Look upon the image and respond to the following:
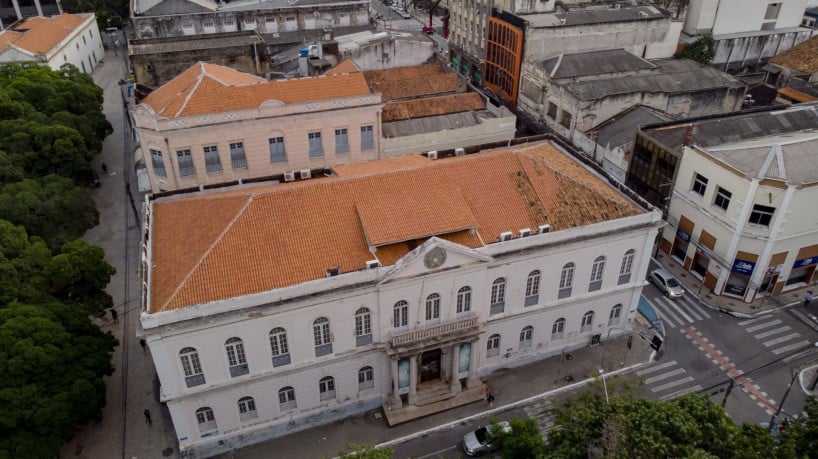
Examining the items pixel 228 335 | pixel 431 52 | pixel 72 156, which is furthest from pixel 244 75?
pixel 228 335

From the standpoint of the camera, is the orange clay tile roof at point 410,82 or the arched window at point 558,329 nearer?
the arched window at point 558,329

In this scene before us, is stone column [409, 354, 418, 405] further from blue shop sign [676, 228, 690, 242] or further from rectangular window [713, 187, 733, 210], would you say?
rectangular window [713, 187, 733, 210]

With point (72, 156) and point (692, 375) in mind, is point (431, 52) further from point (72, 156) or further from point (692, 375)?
point (692, 375)

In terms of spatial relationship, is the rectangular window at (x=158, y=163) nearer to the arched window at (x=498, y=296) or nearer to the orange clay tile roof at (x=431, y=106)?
the orange clay tile roof at (x=431, y=106)

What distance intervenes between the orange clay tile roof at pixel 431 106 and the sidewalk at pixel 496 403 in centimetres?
2718

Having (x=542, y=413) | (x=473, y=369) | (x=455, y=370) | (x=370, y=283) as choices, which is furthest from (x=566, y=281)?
(x=370, y=283)

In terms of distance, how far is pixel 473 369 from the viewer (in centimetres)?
4150

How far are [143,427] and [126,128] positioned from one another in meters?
54.8

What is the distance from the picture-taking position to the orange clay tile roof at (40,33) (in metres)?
84.8

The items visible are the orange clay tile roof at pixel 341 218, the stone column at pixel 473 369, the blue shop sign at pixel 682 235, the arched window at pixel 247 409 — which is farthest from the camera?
the blue shop sign at pixel 682 235

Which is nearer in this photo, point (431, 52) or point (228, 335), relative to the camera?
point (228, 335)

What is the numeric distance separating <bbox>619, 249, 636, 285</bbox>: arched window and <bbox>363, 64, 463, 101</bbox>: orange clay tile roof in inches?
1206

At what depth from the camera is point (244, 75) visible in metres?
57.9

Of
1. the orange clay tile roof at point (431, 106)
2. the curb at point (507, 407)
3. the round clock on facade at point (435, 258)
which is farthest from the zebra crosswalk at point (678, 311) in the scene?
the orange clay tile roof at point (431, 106)
